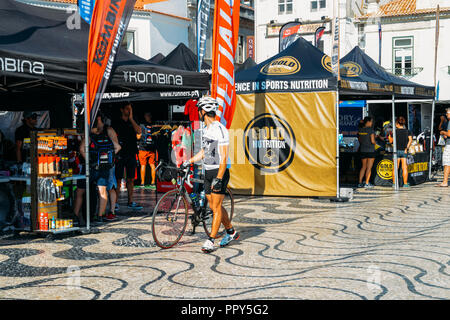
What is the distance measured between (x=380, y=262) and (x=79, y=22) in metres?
6.36

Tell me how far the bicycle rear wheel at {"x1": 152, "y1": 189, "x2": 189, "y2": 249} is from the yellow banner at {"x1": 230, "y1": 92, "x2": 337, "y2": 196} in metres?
5.59

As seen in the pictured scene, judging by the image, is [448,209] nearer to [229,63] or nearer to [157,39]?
[229,63]

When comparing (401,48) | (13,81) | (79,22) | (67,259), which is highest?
(401,48)

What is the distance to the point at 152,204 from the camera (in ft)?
40.1

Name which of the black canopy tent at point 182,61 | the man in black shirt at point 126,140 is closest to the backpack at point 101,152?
the man in black shirt at point 126,140

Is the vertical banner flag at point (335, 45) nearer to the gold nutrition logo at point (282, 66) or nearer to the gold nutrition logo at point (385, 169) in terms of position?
the gold nutrition logo at point (282, 66)

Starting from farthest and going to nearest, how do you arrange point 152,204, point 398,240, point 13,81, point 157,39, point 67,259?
point 157,39 < point 152,204 < point 13,81 < point 398,240 < point 67,259

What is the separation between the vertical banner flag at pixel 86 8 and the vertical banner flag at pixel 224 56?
2199 millimetres

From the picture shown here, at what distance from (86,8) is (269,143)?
17.1 feet

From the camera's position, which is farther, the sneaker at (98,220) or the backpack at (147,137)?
the backpack at (147,137)

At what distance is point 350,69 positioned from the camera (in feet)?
49.0

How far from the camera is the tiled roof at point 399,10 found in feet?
121

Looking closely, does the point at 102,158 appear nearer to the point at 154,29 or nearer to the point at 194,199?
the point at 194,199

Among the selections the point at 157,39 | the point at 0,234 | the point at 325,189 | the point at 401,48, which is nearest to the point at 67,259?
the point at 0,234
